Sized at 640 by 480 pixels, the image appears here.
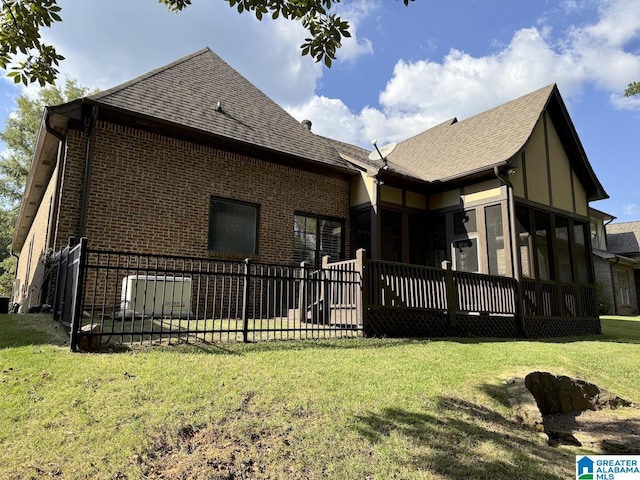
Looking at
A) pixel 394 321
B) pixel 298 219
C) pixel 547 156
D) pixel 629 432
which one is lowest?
pixel 629 432

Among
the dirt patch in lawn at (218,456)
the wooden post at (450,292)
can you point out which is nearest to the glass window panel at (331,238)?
the wooden post at (450,292)

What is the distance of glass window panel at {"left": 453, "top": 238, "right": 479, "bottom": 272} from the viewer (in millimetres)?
11492

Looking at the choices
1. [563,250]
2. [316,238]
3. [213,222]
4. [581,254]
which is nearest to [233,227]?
[213,222]

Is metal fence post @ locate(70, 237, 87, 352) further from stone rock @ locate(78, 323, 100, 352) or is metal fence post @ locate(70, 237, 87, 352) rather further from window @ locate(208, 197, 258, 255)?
window @ locate(208, 197, 258, 255)

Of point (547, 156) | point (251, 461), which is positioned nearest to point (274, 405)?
point (251, 461)

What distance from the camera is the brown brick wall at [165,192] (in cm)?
838

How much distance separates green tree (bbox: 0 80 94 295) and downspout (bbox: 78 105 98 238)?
78.3ft

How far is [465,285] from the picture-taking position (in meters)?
A: 9.71

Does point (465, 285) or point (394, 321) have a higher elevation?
point (465, 285)

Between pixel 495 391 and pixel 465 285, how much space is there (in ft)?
15.3

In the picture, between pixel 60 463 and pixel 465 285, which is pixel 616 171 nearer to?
pixel 465 285

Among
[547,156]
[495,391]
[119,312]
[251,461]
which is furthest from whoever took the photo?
[547,156]

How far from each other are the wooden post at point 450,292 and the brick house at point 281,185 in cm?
205

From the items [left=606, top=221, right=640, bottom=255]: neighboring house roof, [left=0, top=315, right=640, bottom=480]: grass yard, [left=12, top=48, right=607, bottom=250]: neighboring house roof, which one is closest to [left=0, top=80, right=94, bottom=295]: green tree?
[left=12, top=48, right=607, bottom=250]: neighboring house roof
